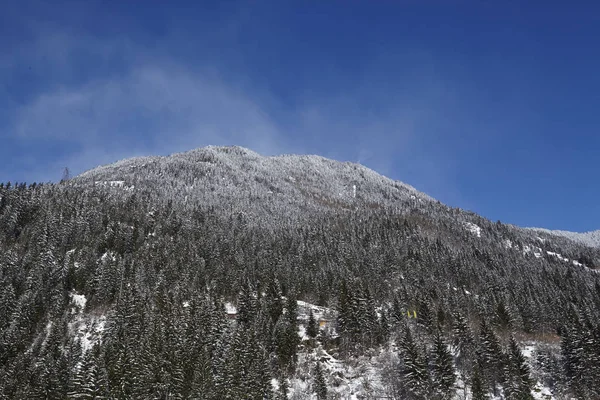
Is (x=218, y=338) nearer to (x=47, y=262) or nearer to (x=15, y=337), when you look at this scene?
(x=15, y=337)

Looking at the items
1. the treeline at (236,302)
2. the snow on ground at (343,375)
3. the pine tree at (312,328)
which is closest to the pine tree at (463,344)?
the treeline at (236,302)

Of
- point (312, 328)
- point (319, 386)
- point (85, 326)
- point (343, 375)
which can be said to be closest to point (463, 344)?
point (343, 375)

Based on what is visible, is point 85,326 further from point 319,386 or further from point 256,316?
point 319,386

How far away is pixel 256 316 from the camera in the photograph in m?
99.9

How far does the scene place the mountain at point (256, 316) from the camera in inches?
3002

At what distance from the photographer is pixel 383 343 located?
322 feet

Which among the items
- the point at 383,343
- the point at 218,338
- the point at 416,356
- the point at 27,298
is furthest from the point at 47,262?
the point at 416,356

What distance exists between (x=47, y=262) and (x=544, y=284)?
16697 centimetres

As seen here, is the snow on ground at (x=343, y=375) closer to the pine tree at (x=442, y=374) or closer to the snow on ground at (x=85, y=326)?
the pine tree at (x=442, y=374)

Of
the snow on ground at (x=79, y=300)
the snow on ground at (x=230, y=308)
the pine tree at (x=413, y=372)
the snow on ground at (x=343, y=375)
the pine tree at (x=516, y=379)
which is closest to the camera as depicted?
the pine tree at (x=516, y=379)

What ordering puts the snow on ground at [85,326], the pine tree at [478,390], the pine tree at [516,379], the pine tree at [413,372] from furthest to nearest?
1. the snow on ground at [85,326]
2. the pine tree at [413,372]
3. the pine tree at [516,379]
4. the pine tree at [478,390]

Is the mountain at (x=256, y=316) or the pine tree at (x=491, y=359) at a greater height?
the mountain at (x=256, y=316)

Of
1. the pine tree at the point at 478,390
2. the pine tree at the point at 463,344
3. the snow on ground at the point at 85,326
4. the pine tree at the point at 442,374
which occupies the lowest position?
the pine tree at the point at 478,390

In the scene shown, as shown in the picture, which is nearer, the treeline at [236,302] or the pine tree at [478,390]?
the pine tree at [478,390]
